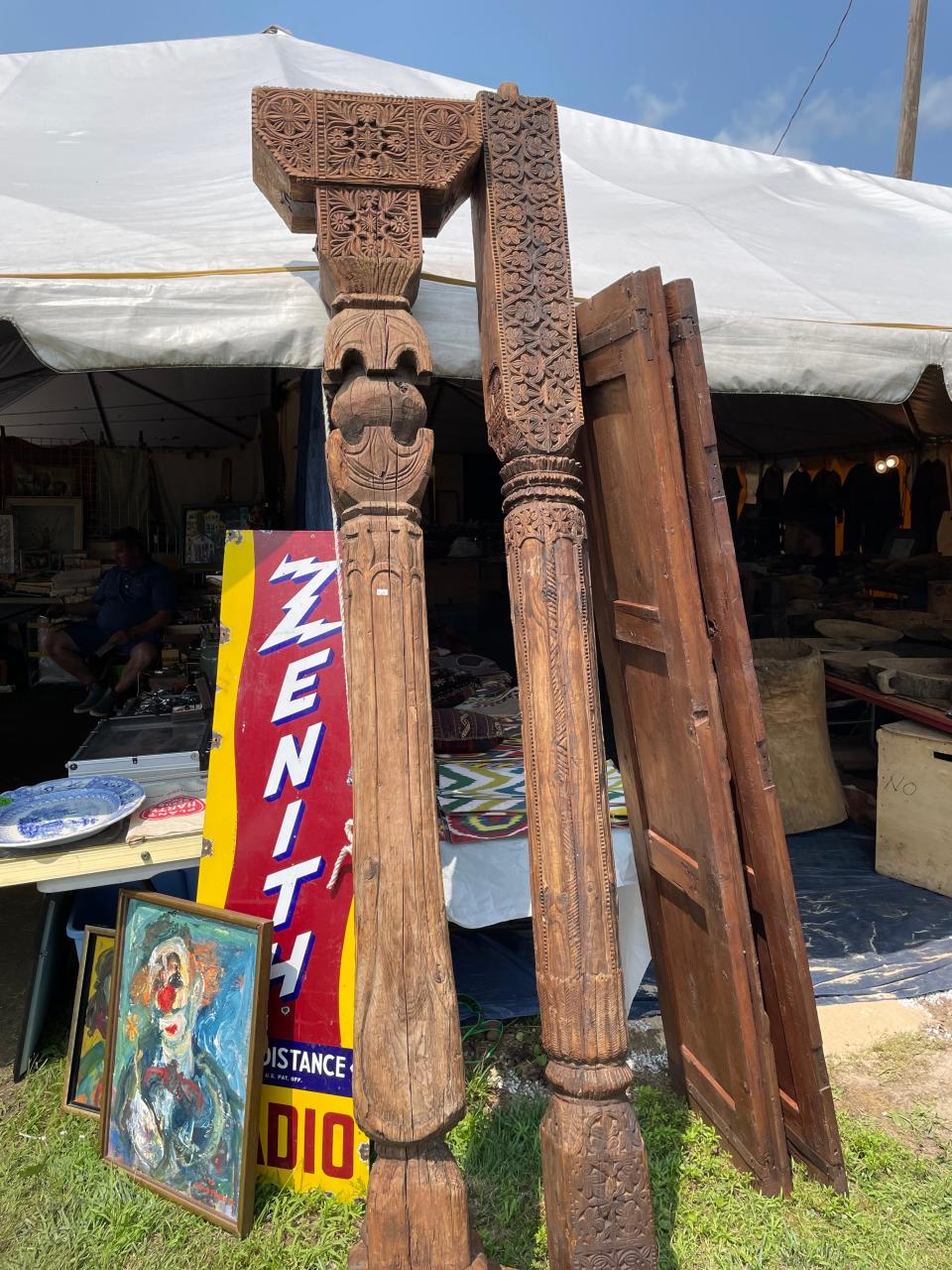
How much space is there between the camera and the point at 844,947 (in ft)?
9.70

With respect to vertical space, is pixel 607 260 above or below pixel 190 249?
above

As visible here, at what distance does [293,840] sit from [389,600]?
69cm

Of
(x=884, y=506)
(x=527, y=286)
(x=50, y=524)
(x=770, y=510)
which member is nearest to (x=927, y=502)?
(x=884, y=506)

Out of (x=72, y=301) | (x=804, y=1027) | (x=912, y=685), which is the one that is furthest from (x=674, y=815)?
(x=912, y=685)

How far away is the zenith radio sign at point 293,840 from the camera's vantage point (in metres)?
1.85

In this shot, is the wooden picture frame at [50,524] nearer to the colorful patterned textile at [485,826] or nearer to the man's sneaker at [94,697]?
the man's sneaker at [94,697]

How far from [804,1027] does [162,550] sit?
7.61m

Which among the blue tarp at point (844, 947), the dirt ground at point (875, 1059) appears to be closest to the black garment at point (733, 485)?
the blue tarp at point (844, 947)

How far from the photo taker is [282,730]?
6.34 ft

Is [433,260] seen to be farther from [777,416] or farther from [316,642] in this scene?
[777,416]

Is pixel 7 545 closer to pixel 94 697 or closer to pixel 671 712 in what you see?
pixel 94 697

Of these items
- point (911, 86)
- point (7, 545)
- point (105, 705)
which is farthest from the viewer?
point (7, 545)

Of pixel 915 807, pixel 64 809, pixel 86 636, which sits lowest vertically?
pixel 915 807

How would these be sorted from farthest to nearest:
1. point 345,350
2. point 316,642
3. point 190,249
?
point 190,249 → point 316,642 → point 345,350
